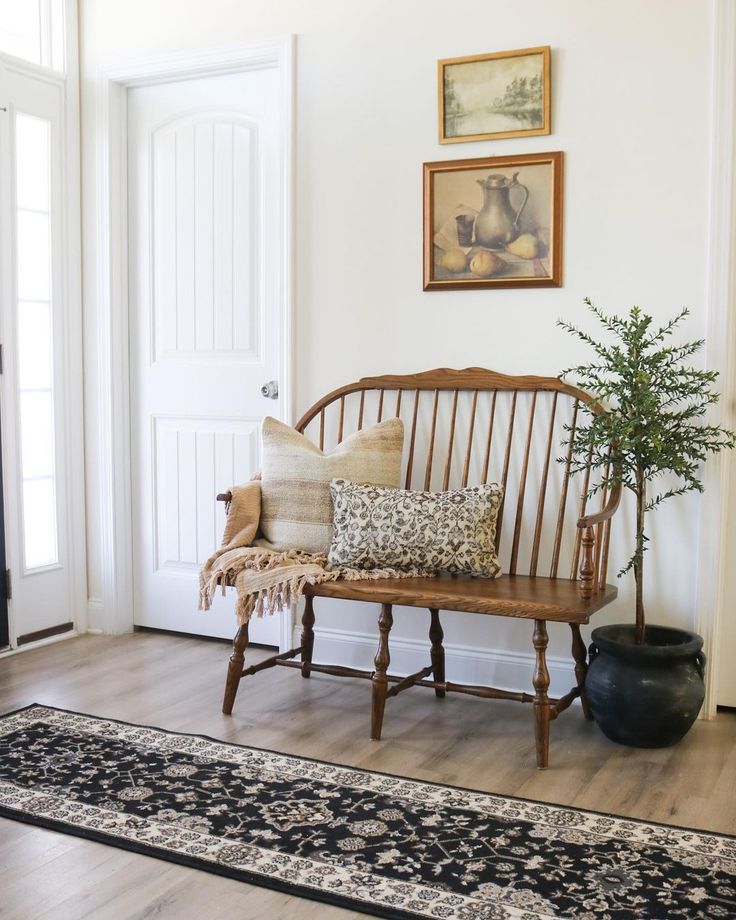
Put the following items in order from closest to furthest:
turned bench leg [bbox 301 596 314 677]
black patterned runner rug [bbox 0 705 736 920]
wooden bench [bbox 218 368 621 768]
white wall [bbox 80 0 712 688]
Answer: black patterned runner rug [bbox 0 705 736 920]
wooden bench [bbox 218 368 621 768]
white wall [bbox 80 0 712 688]
turned bench leg [bbox 301 596 314 677]

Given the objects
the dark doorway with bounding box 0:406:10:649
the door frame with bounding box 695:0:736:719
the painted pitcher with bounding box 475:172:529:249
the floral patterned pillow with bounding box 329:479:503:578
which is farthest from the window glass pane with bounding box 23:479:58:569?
the door frame with bounding box 695:0:736:719

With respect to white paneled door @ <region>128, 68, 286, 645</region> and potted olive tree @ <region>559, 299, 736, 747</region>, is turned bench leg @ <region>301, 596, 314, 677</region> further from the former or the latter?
potted olive tree @ <region>559, 299, 736, 747</region>

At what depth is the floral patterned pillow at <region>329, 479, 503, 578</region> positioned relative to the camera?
3029mm

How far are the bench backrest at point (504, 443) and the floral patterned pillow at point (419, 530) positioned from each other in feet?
0.81

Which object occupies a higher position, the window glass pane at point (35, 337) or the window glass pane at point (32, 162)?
the window glass pane at point (32, 162)

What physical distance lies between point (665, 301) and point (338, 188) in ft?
3.93

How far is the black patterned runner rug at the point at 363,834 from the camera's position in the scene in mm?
2033

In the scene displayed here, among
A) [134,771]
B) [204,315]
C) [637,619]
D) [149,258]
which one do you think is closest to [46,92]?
[149,258]

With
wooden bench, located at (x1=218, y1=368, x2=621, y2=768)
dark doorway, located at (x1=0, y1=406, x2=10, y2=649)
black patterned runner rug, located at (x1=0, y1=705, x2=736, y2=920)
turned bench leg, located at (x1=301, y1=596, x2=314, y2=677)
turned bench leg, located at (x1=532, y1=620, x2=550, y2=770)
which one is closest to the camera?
black patterned runner rug, located at (x1=0, y1=705, x2=736, y2=920)

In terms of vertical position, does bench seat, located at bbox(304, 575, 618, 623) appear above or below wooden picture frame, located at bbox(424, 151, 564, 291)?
below

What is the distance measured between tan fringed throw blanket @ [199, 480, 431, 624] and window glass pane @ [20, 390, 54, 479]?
1.11 meters

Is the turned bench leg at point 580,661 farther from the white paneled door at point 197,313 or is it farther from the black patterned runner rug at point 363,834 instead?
the white paneled door at point 197,313

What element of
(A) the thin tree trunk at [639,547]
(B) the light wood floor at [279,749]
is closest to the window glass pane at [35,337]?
(B) the light wood floor at [279,749]

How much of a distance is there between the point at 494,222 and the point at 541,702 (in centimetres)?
154
